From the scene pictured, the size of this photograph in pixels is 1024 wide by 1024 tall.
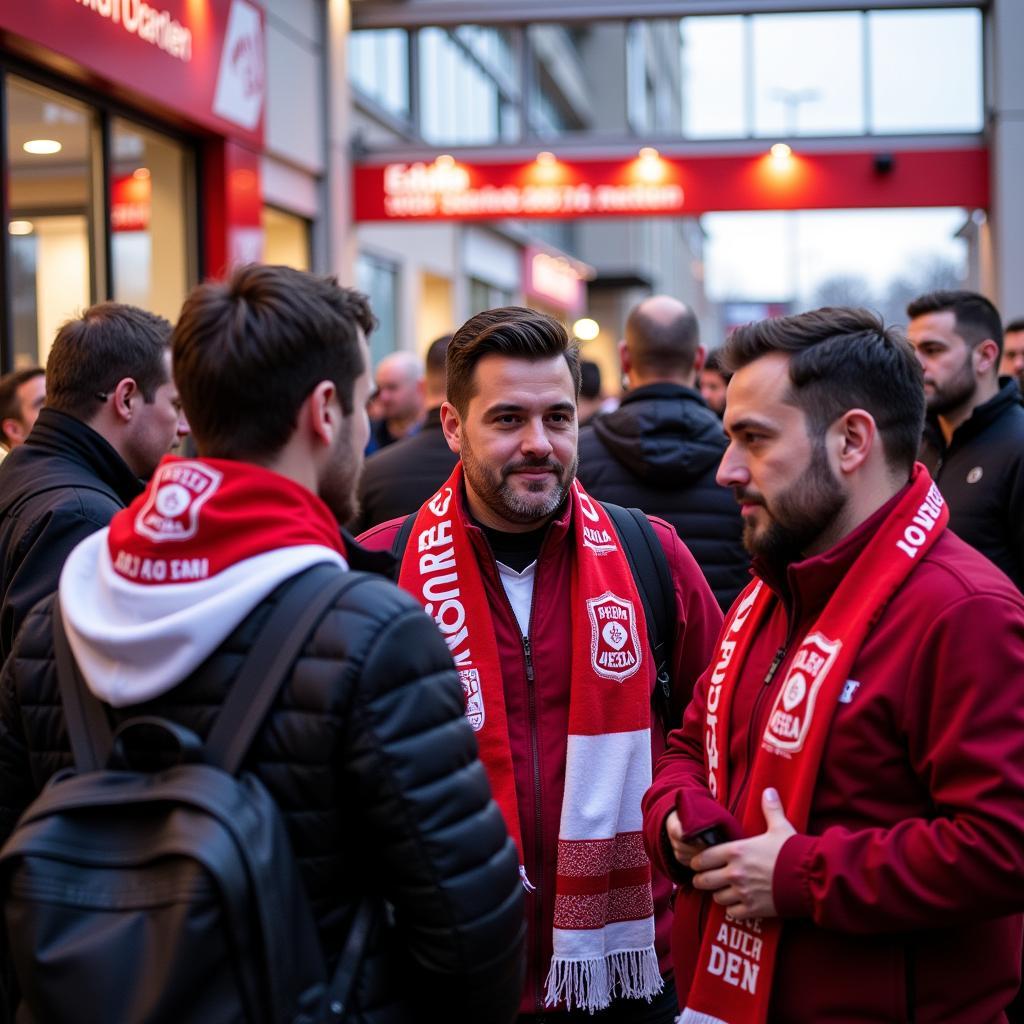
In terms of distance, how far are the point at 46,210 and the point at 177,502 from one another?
25.2 feet

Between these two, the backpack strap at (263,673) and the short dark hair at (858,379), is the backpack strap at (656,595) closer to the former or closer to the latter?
the short dark hair at (858,379)

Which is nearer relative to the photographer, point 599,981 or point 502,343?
point 599,981

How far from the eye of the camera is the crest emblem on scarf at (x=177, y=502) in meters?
1.87

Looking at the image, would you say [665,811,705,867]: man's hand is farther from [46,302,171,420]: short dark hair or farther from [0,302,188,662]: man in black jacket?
[46,302,171,420]: short dark hair

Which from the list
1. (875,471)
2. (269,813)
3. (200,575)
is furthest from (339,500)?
(875,471)

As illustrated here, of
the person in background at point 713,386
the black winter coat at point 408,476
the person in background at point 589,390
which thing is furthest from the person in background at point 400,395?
the black winter coat at point 408,476

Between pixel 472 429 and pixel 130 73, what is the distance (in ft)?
22.3

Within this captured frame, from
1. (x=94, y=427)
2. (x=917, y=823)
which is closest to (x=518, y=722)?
(x=917, y=823)

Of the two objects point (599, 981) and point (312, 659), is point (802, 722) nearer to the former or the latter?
point (312, 659)

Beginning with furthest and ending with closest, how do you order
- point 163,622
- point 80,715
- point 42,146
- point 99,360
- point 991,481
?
point 42,146
point 991,481
point 99,360
point 80,715
point 163,622

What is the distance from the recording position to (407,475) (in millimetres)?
5645

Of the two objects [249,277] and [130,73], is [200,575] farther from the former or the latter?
[130,73]

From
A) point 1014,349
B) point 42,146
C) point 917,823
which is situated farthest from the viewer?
point 42,146

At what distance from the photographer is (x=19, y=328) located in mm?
8258
